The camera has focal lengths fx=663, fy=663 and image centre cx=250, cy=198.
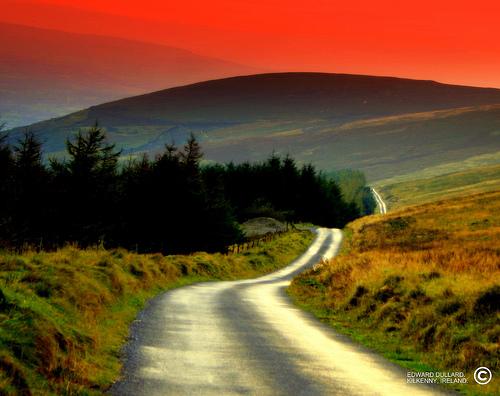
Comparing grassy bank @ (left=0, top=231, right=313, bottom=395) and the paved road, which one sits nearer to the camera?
grassy bank @ (left=0, top=231, right=313, bottom=395)

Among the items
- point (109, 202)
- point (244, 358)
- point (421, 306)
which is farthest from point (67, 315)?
point (109, 202)

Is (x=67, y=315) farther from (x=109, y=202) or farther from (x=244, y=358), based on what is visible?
(x=109, y=202)

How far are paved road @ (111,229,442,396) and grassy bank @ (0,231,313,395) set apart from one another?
62cm

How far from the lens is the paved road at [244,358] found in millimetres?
12305

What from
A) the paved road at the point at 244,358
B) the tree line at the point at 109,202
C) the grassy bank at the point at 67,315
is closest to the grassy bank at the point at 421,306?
the paved road at the point at 244,358

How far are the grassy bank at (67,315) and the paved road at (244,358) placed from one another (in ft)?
2.05

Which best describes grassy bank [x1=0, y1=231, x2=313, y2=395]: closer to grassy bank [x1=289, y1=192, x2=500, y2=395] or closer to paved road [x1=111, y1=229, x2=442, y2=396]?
paved road [x1=111, y1=229, x2=442, y2=396]

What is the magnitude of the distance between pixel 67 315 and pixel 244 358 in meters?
4.83

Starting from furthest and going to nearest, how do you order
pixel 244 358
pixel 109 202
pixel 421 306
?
pixel 109 202 → pixel 421 306 → pixel 244 358

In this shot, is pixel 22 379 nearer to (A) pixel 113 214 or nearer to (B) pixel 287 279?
(B) pixel 287 279

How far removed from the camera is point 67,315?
1670cm

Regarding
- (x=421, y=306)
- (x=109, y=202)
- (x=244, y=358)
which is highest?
→ (x=109, y=202)

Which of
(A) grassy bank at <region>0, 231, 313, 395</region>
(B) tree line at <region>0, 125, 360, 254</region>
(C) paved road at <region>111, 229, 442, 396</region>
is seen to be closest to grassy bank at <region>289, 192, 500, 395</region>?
(C) paved road at <region>111, 229, 442, 396</region>

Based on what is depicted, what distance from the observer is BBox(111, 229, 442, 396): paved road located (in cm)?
1230
